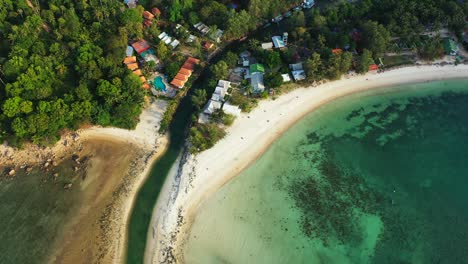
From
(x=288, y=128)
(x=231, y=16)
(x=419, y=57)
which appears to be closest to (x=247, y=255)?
(x=288, y=128)

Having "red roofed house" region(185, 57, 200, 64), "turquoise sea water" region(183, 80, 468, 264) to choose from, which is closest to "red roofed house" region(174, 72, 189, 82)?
"red roofed house" region(185, 57, 200, 64)

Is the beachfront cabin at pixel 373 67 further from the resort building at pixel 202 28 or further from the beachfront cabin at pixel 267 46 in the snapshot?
the resort building at pixel 202 28

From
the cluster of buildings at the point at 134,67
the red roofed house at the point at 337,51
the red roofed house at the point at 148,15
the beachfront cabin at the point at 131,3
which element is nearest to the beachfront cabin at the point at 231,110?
the cluster of buildings at the point at 134,67

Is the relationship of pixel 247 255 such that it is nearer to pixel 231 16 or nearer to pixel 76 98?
pixel 76 98

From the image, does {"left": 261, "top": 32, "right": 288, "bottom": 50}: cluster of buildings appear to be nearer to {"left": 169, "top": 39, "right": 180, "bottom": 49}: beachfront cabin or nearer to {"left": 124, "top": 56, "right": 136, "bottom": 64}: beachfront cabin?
{"left": 169, "top": 39, "right": 180, "bottom": 49}: beachfront cabin

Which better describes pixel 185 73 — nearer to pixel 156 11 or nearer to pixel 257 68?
pixel 257 68
